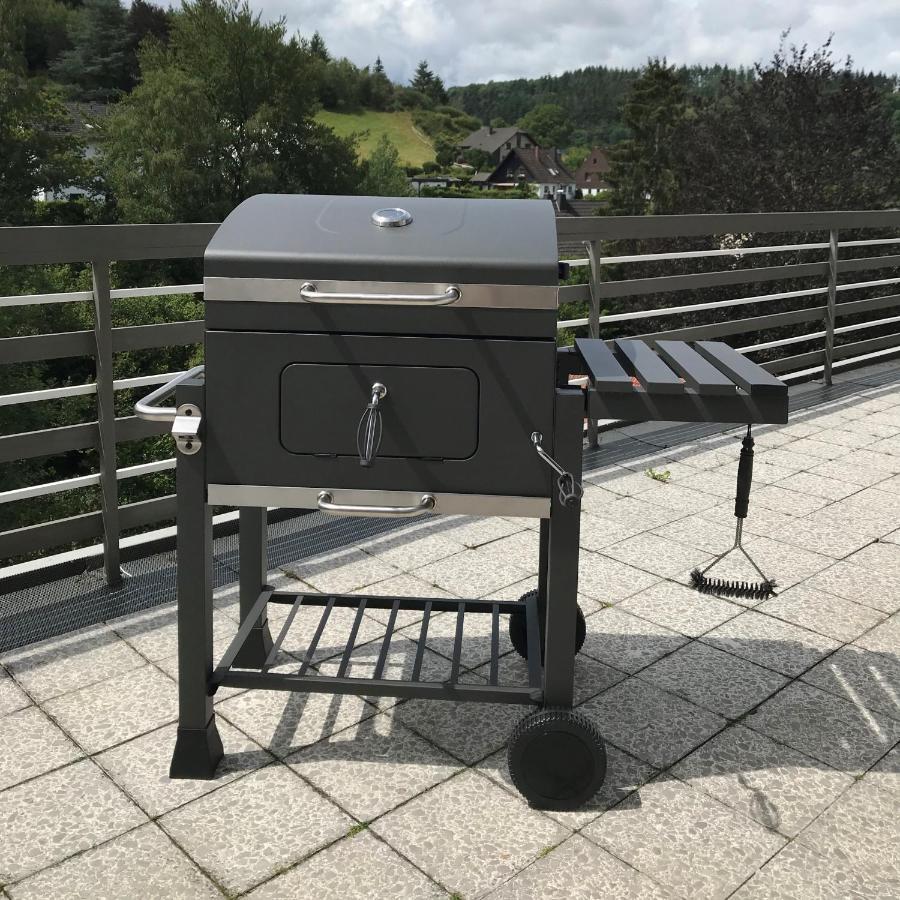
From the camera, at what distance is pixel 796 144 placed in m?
24.3

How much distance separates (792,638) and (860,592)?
53 cm

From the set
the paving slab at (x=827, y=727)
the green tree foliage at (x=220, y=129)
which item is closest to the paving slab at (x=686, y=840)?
the paving slab at (x=827, y=727)

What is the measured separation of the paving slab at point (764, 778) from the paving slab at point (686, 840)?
0.15 ft

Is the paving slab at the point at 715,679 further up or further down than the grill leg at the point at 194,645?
further down

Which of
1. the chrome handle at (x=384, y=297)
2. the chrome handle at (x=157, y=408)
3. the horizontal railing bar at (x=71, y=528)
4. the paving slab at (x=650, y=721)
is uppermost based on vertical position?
the chrome handle at (x=384, y=297)

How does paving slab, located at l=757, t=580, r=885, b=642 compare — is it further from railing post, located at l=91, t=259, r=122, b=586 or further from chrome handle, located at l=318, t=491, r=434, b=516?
railing post, located at l=91, t=259, r=122, b=586

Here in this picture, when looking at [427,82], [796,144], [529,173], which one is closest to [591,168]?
[529,173]

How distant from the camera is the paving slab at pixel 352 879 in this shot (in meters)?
1.97

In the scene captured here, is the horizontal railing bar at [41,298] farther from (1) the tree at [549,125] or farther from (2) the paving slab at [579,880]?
(1) the tree at [549,125]

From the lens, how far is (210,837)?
214 cm

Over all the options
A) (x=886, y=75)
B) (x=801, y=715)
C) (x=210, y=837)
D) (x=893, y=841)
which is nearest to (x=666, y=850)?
(x=893, y=841)

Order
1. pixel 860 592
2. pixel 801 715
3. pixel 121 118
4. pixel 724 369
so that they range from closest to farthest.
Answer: pixel 724 369 < pixel 801 715 < pixel 860 592 < pixel 121 118

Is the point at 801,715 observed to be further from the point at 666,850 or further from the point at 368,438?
the point at 368,438

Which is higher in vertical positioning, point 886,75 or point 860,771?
point 886,75
